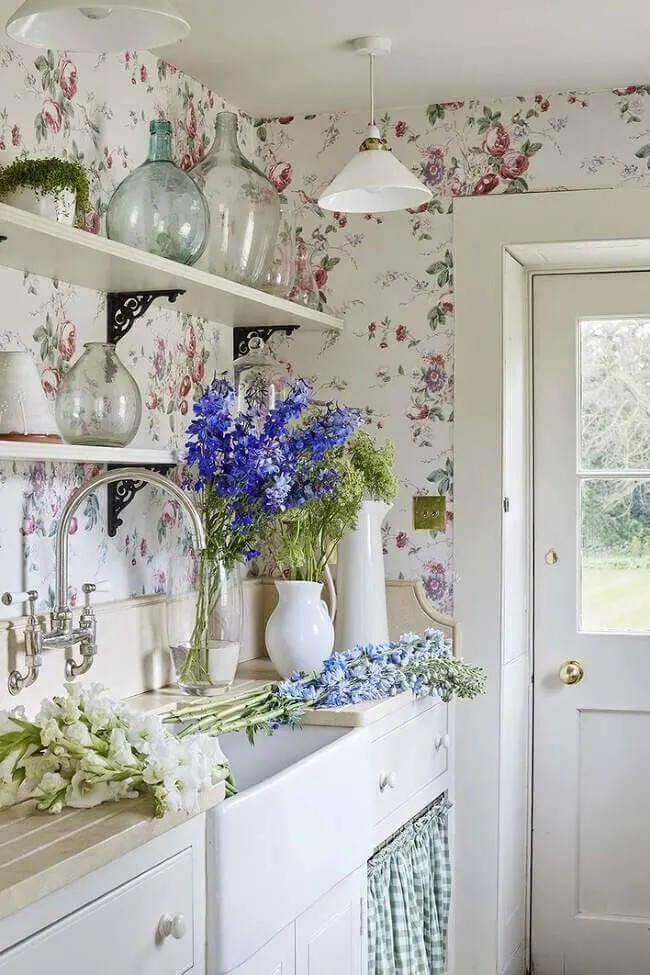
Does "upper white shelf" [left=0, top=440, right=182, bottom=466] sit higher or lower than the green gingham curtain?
higher

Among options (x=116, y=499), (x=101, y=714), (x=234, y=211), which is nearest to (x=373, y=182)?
(x=234, y=211)

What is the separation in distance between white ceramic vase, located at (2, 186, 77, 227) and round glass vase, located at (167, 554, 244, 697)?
0.78 m

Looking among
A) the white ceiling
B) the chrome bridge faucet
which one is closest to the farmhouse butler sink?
the chrome bridge faucet

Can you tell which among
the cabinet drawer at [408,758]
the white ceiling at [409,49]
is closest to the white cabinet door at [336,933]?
the cabinet drawer at [408,758]

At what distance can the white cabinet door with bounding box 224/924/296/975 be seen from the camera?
1910 mm

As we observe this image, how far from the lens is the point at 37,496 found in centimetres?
244

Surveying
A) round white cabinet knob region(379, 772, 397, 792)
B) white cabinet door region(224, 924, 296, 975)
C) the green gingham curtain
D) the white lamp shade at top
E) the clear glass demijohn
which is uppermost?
the white lamp shade at top

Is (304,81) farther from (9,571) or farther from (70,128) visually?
(9,571)

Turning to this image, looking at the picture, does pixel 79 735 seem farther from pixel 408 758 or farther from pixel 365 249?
pixel 365 249

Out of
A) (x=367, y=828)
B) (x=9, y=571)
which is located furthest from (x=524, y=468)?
(x=9, y=571)

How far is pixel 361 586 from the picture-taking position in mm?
3025

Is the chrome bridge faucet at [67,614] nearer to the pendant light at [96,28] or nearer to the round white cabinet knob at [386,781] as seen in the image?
the round white cabinet knob at [386,781]

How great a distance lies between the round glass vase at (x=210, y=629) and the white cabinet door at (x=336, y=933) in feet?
1.66

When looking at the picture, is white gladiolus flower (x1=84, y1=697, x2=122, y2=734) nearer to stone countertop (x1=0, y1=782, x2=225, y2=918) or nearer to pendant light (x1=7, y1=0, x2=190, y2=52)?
stone countertop (x1=0, y1=782, x2=225, y2=918)
